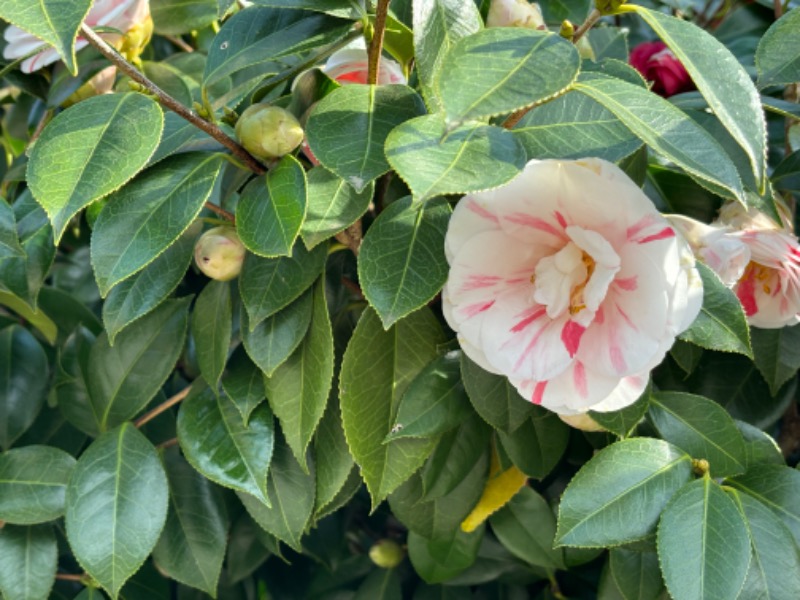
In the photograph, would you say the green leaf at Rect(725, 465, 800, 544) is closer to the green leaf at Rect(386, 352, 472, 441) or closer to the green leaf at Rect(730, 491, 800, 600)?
the green leaf at Rect(730, 491, 800, 600)

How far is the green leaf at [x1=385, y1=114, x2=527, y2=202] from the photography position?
543 mm

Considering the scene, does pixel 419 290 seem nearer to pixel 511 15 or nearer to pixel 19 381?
pixel 511 15

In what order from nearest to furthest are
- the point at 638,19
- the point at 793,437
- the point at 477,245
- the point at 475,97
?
the point at 475,97 < the point at 477,245 < the point at 793,437 < the point at 638,19

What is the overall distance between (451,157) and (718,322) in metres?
0.24

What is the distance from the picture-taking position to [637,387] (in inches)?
26.0

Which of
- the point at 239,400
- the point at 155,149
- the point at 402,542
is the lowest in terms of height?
the point at 402,542

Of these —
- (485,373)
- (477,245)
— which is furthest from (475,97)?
(485,373)

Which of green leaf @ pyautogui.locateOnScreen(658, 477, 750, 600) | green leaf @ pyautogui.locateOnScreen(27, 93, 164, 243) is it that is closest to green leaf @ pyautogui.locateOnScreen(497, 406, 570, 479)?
green leaf @ pyautogui.locateOnScreen(658, 477, 750, 600)

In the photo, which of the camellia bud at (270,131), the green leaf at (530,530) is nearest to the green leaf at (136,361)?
the camellia bud at (270,131)

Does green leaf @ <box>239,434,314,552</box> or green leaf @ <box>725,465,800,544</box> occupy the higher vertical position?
green leaf @ <box>725,465,800,544</box>

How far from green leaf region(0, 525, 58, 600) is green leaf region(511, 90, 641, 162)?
0.52 m

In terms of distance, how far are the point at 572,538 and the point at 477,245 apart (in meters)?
0.20

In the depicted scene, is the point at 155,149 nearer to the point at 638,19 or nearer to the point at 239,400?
the point at 239,400

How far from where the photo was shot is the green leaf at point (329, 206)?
0.65 meters
